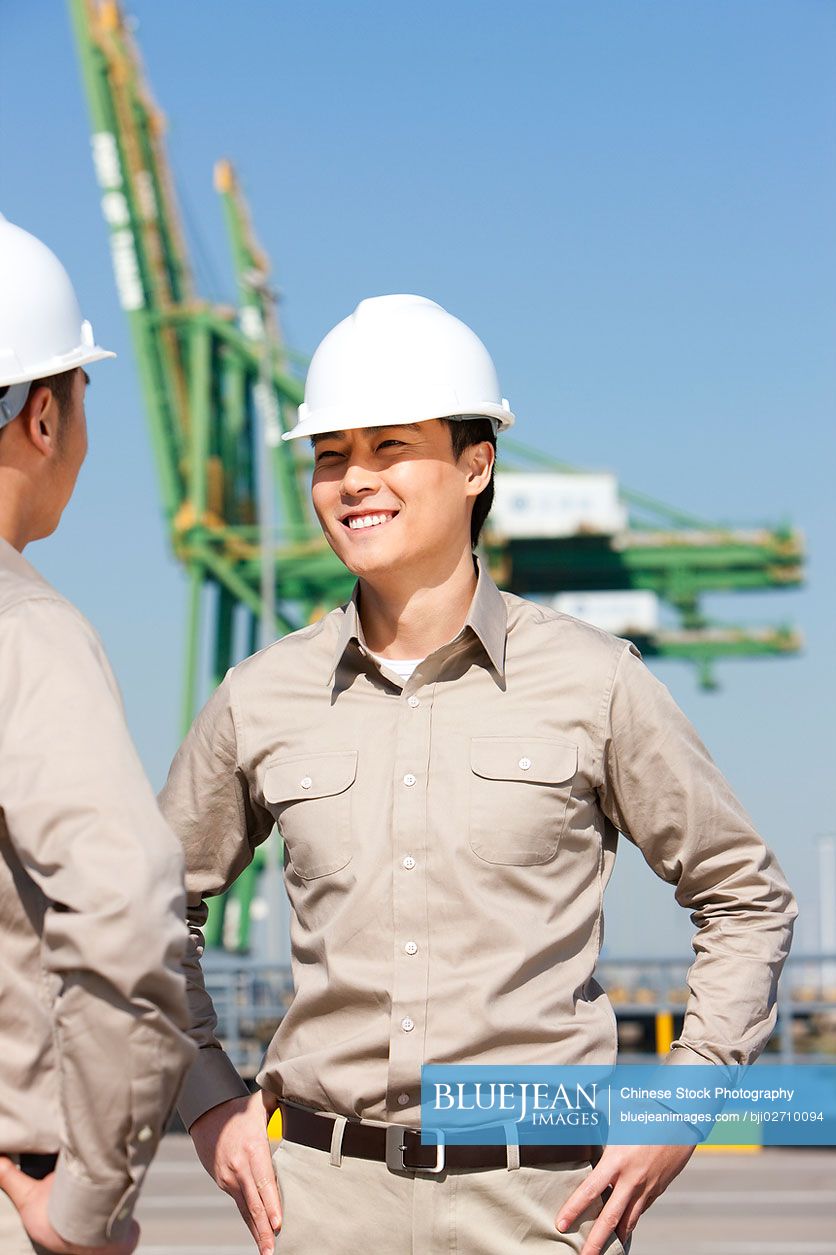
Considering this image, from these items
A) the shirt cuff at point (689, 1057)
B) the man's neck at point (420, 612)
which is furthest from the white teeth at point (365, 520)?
the shirt cuff at point (689, 1057)

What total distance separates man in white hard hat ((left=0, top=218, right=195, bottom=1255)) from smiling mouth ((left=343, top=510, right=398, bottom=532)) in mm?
860

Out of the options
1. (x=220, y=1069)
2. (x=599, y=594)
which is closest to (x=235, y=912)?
(x=599, y=594)

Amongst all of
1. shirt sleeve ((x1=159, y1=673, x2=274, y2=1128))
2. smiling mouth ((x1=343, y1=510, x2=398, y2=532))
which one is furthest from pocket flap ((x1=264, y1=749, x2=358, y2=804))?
smiling mouth ((x1=343, y1=510, x2=398, y2=532))

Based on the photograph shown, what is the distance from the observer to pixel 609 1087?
266 centimetres

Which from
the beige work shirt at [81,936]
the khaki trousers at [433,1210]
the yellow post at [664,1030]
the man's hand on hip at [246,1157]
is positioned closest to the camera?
the beige work shirt at [81,936]

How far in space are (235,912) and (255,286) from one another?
47.6 feet

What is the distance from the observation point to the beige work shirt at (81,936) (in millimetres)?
1877

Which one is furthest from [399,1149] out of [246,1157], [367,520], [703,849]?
[367,520]

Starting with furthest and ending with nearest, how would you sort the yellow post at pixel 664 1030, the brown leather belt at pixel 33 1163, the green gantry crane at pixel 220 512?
the green gantry crane at pixel 220 512, the yellow post at pixel 664 1030, the brown leather belt at pixel 33 1163

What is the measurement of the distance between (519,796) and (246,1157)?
71 cm

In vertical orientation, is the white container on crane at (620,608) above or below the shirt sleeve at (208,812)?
below

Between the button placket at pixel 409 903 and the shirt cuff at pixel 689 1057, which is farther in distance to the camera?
the shirt cuff at pixel 689 1057

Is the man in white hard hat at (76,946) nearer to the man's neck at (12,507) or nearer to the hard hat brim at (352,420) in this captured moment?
the man's neck at (12,507)

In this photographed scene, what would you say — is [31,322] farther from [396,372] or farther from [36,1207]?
[36,1207]
